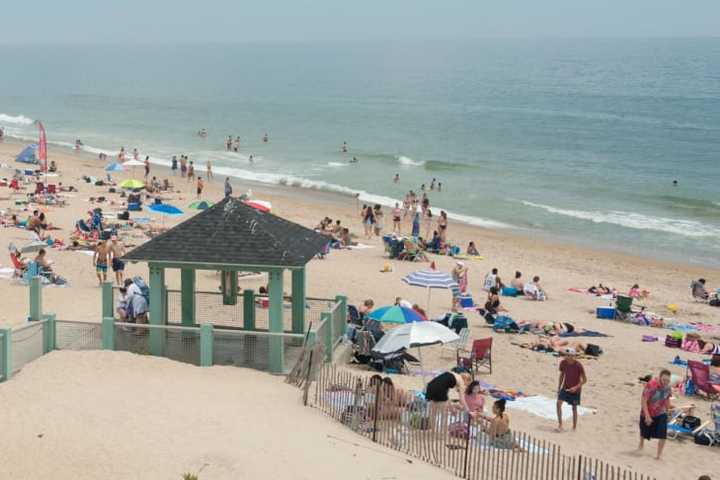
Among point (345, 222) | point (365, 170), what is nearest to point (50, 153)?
point (365, 170)

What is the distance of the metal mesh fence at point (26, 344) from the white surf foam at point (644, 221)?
29679mm

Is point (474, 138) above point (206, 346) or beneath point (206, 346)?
above

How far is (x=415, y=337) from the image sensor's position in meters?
14.7

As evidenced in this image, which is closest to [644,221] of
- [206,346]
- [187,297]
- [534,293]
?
[534,293]

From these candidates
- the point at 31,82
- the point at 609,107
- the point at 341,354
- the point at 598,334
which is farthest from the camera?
the point at 31,82

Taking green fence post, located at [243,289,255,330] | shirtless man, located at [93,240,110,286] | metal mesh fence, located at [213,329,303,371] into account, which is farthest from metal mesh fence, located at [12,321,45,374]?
shirtless man, located at [93,240,110,286]

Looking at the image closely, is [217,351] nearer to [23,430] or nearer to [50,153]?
[23,430]

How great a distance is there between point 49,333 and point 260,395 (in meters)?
3.63

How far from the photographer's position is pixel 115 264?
2120 cm

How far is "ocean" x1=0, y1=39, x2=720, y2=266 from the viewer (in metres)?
42.9

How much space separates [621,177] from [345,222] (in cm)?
2199

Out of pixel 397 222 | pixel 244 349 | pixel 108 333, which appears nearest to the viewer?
pixel 244 349

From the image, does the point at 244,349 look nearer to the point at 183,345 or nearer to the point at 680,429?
the point at 183,345

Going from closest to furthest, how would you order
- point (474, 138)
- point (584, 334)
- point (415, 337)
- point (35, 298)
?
point (415, 337) → point (35, 298) → point (584, 334) → point (474, 138)
